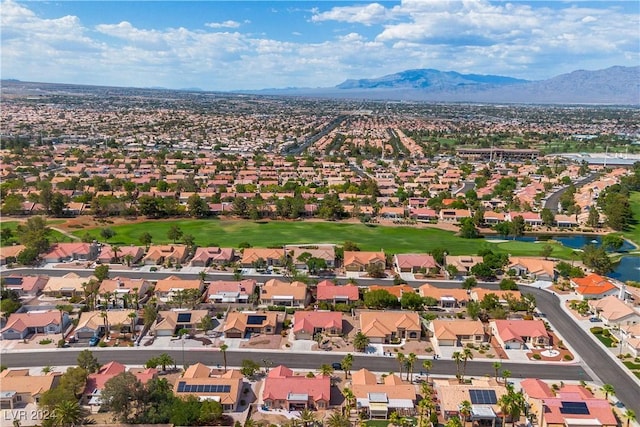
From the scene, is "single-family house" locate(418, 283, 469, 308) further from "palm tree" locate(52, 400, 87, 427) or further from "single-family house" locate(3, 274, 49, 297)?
"single-family house" locate(3, 274, 49, 297)

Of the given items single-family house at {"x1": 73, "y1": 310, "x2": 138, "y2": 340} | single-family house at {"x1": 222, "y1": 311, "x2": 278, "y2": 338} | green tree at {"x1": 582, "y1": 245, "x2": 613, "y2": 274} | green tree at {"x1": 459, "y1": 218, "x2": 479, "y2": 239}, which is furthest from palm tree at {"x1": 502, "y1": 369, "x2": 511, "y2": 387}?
green tree at {"x1": 459, "y1": 218, "x2": 479, "y2": 239}

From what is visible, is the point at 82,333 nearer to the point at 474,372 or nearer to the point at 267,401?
the point at 267,401

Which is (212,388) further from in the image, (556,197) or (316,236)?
(556,197)

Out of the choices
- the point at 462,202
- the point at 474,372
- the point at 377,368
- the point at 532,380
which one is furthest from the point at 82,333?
the point at 462,202

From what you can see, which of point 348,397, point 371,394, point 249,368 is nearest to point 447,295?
point 371,394

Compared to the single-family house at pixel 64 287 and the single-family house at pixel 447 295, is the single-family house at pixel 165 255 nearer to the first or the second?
the single-family house at pixel 64 287

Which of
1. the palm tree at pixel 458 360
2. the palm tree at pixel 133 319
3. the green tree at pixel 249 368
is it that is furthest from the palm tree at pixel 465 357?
the palm tree at pixel 133 319
